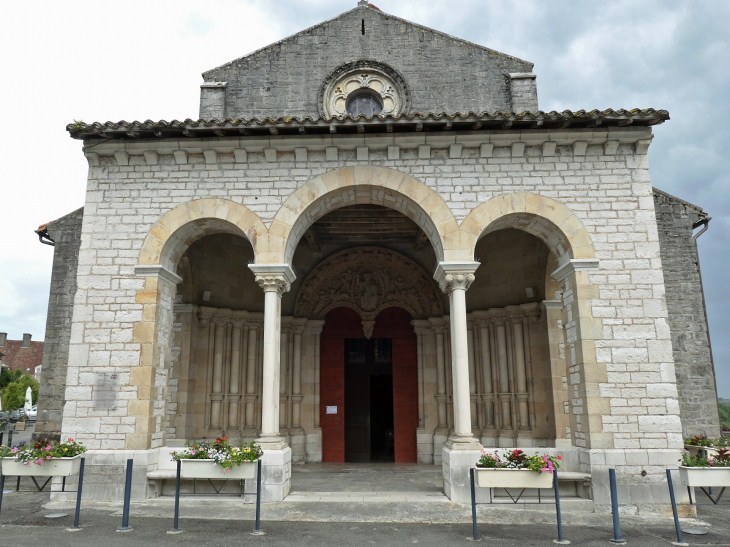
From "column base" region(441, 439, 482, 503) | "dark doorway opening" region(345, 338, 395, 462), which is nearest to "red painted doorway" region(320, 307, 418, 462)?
"dark doorway opening" region(345, 338, 395, 462)

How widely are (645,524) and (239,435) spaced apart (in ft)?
25.1

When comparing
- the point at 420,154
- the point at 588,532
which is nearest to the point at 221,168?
the point at 420,154

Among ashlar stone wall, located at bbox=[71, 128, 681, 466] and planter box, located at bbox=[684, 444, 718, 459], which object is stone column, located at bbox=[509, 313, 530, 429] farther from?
planter box, located at bbox=[684, 444, 718, 459]

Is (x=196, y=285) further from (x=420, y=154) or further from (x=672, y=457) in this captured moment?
(x=672, y=457)

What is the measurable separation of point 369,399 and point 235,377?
3343mm

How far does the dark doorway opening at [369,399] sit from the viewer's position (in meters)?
12.3

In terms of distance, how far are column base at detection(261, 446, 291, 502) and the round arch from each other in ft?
9.42

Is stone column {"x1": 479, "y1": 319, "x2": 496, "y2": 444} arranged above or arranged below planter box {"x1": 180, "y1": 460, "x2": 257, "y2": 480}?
above

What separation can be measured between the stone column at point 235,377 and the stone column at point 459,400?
5145mm

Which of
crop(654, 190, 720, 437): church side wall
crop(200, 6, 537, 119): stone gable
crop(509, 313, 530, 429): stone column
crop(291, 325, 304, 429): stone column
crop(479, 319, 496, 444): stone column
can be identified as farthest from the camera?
crop(200, 6, 537, 119): stone gable

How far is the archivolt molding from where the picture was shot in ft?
39.4

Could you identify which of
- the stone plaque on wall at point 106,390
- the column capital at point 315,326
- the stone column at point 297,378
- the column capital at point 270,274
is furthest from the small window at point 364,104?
the stone plaque on wall at point 106,390

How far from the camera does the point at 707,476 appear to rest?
6.14 m

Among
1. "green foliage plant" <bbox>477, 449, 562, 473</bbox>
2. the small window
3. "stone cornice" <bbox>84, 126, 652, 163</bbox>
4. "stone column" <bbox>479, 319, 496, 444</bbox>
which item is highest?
the small window
